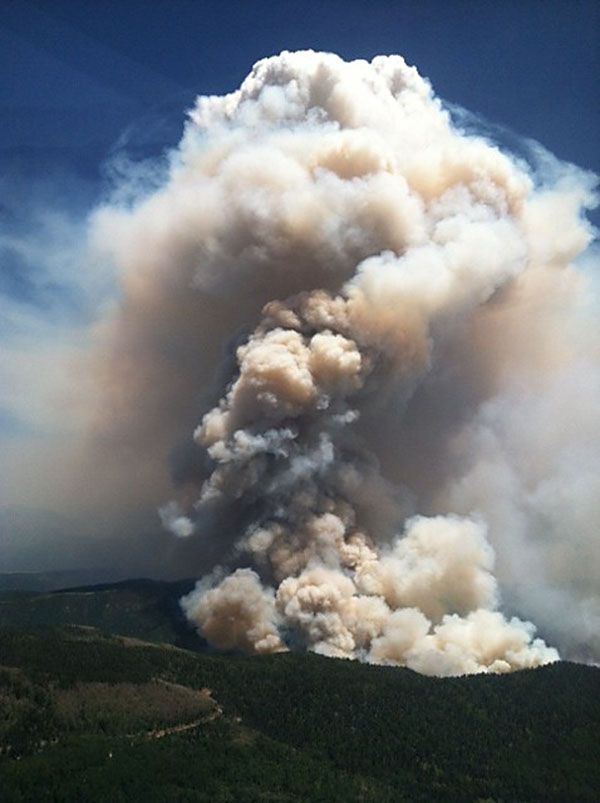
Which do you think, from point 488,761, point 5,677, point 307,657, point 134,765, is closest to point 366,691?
point 307,657

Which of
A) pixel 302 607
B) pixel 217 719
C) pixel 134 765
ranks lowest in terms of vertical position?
pixel 134 765

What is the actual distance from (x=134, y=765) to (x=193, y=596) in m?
37.0

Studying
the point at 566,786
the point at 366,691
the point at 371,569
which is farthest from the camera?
the point at 371,569

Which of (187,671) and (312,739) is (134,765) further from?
(187,671)

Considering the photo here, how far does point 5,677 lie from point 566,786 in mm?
34968

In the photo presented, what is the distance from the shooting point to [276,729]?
185 feet

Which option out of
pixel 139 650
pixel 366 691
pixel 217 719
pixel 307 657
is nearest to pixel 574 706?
pixel 366 691

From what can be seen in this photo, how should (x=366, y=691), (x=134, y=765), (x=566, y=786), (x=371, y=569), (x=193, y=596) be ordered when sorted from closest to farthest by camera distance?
(x=134, y=765) < (x=566, y=786) < (x=366, y=691) < (x=371, y=569) < (x=193, y=596)

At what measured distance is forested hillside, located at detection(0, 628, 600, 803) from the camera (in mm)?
46750

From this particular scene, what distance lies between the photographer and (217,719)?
5669 cm

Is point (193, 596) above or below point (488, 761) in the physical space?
above

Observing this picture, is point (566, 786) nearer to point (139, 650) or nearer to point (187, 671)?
point (187, 671)

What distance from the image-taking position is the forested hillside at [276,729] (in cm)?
4675

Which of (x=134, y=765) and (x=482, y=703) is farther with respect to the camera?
(x=482, y=703)
